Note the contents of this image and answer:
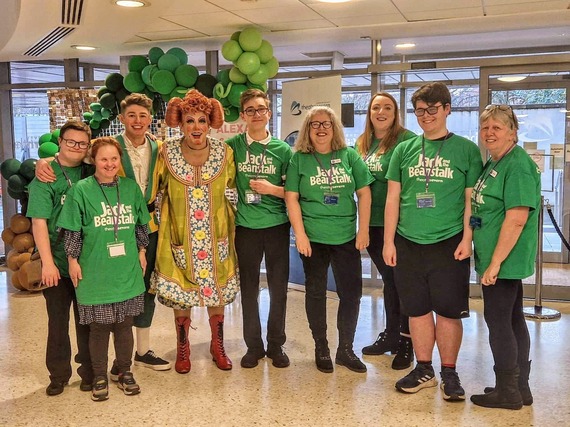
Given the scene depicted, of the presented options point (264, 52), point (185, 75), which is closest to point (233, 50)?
point (264, 52)

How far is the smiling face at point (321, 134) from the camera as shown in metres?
3.45

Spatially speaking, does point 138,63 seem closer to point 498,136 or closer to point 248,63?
point 248,63

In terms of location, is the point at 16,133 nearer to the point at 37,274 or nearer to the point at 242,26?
the point at 37,274

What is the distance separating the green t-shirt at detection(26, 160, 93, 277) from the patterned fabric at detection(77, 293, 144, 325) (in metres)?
0.24

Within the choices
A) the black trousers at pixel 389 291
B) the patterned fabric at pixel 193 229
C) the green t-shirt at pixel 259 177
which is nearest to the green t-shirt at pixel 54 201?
the patterned fabric at pixel 193 229

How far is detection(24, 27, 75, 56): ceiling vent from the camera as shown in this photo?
16.2 ft

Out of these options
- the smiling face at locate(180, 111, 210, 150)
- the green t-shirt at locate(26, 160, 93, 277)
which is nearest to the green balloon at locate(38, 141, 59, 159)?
the green t-shirt at locate(26, 160, 93, 277)

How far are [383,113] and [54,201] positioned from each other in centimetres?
191

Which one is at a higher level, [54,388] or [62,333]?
[62,333]

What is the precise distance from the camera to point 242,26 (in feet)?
17.2

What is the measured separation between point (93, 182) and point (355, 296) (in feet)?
5.30

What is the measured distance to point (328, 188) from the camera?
3441 mm

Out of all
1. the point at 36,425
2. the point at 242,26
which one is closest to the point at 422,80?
the point at 242,26

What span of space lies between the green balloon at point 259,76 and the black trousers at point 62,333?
8.53 feet
